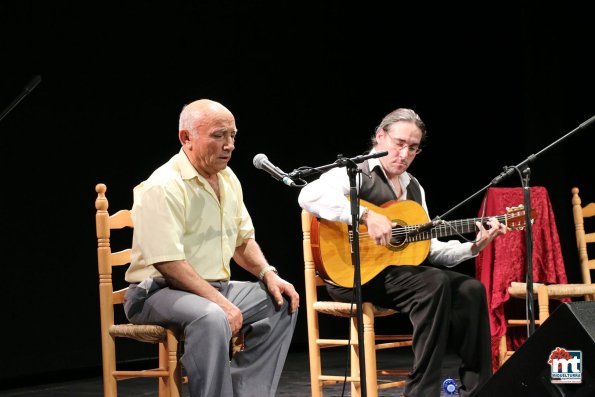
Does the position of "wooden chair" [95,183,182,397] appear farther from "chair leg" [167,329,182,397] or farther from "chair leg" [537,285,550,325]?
"chair leg" [537,285,550,325]

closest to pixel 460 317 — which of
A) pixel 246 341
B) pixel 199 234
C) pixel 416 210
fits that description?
pixel 416 210

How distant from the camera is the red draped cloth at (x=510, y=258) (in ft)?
14.6

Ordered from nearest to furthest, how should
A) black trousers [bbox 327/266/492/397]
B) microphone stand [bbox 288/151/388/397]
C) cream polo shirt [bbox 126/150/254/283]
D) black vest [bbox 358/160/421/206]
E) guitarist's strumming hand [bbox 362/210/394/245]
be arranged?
microphone stand [bbox 288/151/388/397], cream polo shirt [bbox 126/150/254/283], black trousers [bbox 327/266/492/397], guitarist's strumming hand [bbox 362/210/394/245], black vest [bbox 358/160/421/206]

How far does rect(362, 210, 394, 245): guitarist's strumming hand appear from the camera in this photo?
3.61 m

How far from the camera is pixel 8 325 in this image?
4.94 metres

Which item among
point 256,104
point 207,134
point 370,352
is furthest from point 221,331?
point 256,104

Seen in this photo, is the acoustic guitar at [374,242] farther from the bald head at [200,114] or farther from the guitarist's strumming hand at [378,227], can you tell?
the bald head at [200,114]

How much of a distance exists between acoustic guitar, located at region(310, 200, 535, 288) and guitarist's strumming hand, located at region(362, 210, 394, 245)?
0.37ft

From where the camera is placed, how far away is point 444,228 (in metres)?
3.72

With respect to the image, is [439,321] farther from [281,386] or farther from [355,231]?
[281,386]

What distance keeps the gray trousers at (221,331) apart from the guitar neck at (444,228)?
662 mm

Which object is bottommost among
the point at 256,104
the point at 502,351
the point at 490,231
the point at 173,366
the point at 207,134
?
the point at 502,351

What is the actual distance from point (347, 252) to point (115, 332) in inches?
38.8

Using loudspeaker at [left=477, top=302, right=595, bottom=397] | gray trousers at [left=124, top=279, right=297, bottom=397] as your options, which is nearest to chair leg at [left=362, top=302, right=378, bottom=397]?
gray trousers at [left=124, top=279, right=297, bottom=397]
